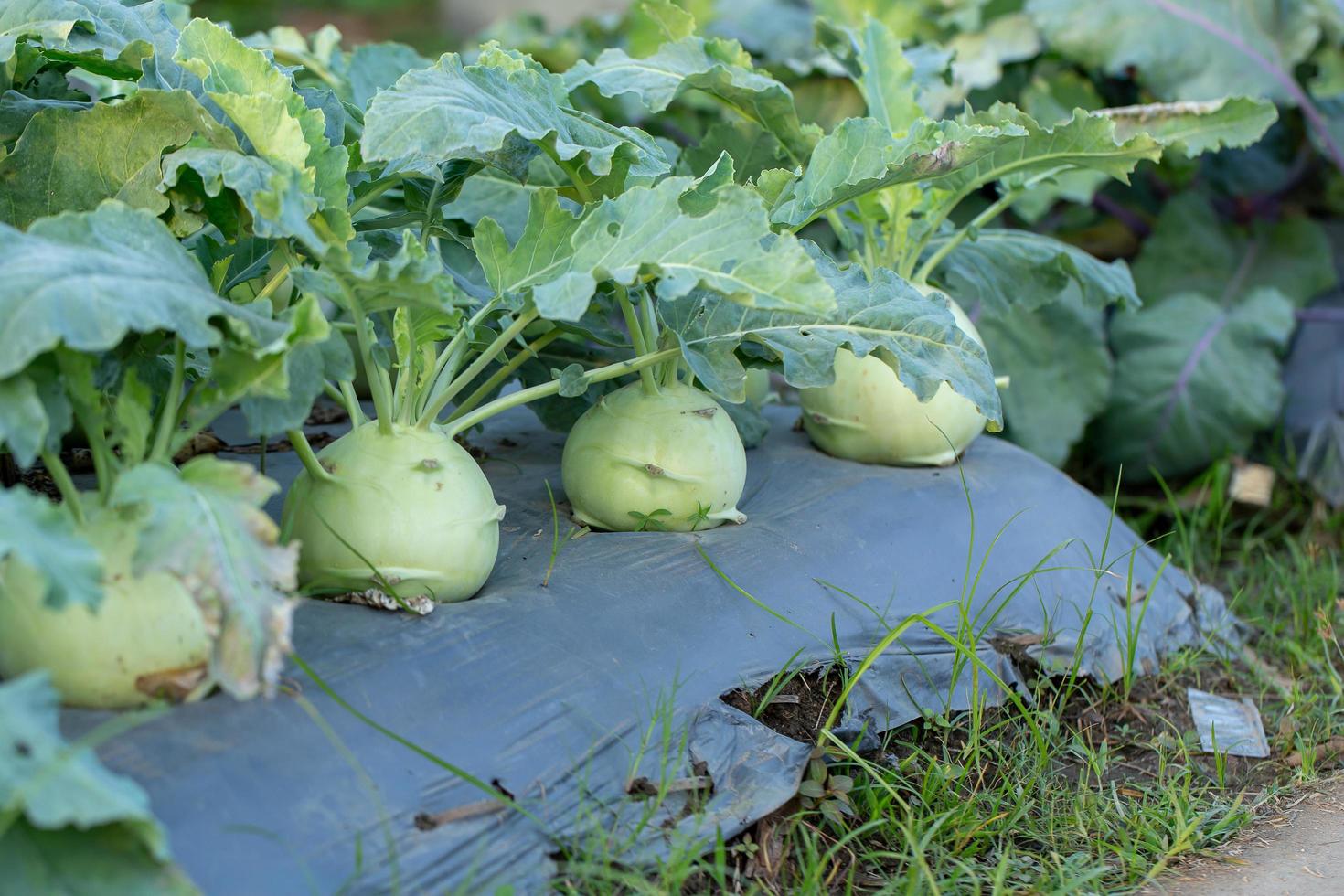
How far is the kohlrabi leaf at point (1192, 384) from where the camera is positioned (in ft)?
10.8

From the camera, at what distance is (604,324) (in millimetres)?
2207

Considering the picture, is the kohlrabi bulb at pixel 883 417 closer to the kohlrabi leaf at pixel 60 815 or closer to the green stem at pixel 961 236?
the green stem at pixel 961 236

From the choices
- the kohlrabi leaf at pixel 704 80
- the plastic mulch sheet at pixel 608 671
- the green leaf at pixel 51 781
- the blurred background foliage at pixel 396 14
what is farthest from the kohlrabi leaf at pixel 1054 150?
the blurred background foliage at pixel 396 14

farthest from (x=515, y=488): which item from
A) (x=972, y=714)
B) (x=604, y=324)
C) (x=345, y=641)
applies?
(x=972, y=714)

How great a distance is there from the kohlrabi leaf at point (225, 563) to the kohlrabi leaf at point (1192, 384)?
8.52 feet

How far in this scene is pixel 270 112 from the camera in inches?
64.4

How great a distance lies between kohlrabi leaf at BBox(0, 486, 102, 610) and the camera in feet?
3.88

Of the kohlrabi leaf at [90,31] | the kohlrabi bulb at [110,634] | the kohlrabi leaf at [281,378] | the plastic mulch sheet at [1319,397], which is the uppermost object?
the kohlrabi leaf at [90,31]

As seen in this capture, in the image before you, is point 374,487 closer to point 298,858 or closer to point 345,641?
point 345,641

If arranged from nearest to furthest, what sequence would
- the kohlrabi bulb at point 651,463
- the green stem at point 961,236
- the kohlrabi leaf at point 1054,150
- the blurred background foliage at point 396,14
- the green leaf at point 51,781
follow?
the green leaf at point 51,781
the kohlrabi bulb at point 651,463
the kohlrabi leaf at point 1054,150
the green stem at point 961,236
the blurred background foliage at point 396,14

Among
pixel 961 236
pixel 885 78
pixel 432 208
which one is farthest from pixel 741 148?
pixel 432 208

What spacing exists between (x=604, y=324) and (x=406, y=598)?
73 cm

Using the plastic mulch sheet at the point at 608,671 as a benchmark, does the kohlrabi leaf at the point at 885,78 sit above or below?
above

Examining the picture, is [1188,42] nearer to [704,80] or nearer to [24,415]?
[704,80]
